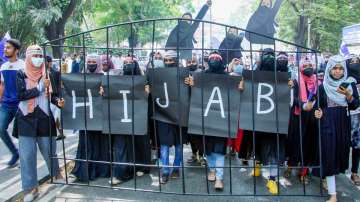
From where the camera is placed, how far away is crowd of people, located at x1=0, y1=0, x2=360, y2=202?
16.7ft

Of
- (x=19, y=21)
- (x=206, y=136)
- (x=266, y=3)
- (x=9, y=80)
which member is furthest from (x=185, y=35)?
(x=19, y=21)

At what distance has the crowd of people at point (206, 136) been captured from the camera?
16.7 ft

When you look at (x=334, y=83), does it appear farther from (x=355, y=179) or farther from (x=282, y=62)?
(x=355, y=179)

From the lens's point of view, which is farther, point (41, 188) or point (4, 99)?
point (4, 99)

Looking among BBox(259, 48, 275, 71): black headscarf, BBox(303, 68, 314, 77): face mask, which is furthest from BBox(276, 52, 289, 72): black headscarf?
BBox(303, 68, 314, 77): face mask

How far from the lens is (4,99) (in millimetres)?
6430

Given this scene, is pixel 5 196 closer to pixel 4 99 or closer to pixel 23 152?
pixel 23 152

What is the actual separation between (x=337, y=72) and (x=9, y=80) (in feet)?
14.5

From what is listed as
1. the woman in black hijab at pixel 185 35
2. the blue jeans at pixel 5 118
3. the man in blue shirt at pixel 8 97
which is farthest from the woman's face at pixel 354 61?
the blue jeans at pixel 5 118

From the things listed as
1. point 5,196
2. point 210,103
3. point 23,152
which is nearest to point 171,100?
point 210,103

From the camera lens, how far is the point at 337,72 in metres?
5.17

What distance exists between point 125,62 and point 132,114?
47.9 inches

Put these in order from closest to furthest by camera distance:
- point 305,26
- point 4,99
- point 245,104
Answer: point 245,104 → point 4,99 → point 305,26

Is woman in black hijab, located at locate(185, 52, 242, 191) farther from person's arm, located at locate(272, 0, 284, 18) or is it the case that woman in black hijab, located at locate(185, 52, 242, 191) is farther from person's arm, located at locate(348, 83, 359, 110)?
person's arm, located at locate(348, 83, 359, 110)
